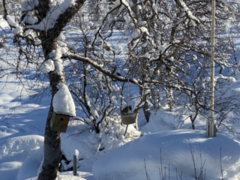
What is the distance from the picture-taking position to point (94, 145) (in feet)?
29.8

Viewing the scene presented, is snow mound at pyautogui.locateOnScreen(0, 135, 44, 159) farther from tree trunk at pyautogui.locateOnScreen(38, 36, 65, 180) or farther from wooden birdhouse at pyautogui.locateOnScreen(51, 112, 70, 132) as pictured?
wooden birdhouse at pyautogui.locateOnScreen(51, 112, 70, 132)

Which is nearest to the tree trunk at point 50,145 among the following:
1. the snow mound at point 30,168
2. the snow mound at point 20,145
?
the snow mound at point 30,168

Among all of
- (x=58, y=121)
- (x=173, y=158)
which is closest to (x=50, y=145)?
(x=58, y=121)

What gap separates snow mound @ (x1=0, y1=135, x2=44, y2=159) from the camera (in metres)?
10.1

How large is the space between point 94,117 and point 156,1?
4216 millimetres

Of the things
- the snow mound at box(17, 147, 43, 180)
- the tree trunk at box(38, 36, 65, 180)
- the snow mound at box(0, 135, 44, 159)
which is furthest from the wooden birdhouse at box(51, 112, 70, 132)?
the snow mound at box(0, 135, 44, 159)

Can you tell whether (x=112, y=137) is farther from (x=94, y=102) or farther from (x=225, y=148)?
(x=225, y=148)

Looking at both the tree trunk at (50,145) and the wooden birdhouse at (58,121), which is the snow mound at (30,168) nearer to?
the tree trunk at (50,145)

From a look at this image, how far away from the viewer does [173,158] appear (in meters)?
4.64

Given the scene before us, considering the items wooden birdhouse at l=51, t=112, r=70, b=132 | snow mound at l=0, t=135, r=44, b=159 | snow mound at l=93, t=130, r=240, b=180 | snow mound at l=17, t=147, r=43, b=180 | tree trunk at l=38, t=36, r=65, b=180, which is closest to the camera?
wooden birdhouse at l=51, t=112, r=70, b=132

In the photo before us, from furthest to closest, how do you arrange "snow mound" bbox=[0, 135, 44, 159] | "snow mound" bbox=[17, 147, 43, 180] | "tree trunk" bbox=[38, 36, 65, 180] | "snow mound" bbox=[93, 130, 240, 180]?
"snow mound" bbox=[0, 135, 44, 159], "snow mound" bbox=[17, 147, 43, 180], "snow mound" bbox=[93, 130, 240, 180], "tree trunk" bbox=[38, 36, 65, 180]

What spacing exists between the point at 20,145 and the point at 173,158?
7.25 metres

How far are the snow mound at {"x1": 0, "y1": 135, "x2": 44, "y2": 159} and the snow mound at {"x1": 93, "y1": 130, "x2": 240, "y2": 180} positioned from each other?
5924mm

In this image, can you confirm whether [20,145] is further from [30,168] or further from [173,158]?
[173,158]
